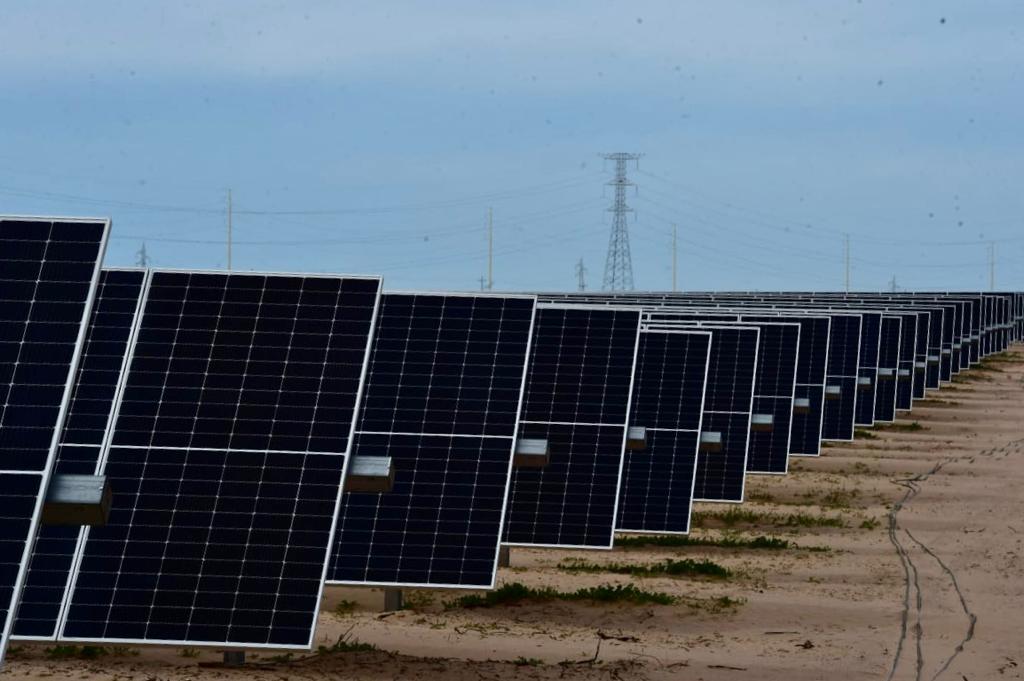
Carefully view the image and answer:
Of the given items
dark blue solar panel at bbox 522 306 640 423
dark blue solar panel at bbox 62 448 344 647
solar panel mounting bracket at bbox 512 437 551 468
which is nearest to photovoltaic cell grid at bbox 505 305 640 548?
dark blue solar panel at bbox 522 306 640 423

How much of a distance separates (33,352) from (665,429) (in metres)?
18.9

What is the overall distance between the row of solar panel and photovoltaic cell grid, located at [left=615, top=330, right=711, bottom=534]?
3210 millimetres

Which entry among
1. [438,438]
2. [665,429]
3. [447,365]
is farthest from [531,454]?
[665,429]

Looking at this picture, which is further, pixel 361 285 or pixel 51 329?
pixel 361 285

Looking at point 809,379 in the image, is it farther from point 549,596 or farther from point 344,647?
point 344,647

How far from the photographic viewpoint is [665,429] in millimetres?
30672

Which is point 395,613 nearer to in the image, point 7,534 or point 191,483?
point 191,483

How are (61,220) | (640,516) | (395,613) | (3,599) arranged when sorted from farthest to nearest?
(640,516) → (395,613) → (61,220) → (3,599)

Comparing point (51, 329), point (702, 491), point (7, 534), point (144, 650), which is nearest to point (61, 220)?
point (51, 329)

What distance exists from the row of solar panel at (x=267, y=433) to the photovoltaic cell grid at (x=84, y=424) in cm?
2

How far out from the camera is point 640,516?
29.5m

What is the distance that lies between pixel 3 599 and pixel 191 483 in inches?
215

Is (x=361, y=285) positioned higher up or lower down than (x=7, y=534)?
higher up

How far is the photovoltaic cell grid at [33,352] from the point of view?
11.8 m
